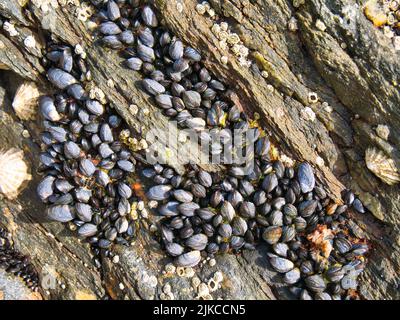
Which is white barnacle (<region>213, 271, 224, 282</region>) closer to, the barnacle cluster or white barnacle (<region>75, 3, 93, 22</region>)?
the barnacle cluster

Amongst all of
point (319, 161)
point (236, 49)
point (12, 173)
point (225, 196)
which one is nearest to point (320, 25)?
point (236, 49)

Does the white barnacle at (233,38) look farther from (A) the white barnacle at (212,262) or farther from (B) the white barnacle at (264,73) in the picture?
(A) the white barnacle at (212,262)

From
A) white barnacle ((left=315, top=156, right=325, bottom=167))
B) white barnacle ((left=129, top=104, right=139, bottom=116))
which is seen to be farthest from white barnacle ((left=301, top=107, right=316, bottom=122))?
white barnacle ((left=129, top=104, right=139, bottom=116))

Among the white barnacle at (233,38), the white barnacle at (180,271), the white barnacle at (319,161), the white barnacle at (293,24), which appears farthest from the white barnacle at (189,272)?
the white barnacle at (293,24)

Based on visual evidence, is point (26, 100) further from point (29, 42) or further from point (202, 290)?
point (202, 290)

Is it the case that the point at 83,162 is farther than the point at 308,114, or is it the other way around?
the point at 83,162
